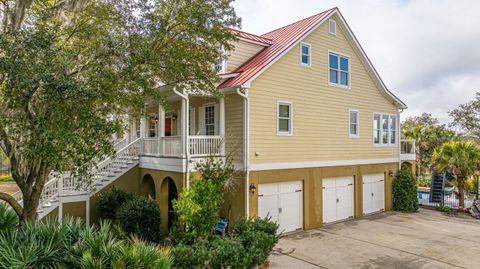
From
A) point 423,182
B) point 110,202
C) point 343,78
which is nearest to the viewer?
point 110,202

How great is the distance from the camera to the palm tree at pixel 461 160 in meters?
17.6

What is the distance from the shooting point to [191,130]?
15250mm

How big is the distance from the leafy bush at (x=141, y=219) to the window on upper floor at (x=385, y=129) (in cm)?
1223

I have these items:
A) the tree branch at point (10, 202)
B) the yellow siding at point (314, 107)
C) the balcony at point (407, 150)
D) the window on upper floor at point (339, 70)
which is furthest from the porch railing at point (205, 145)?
the balcony at point (407, 150)

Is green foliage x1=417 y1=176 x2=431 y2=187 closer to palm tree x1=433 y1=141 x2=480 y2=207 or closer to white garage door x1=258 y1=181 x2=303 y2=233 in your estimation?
palm tree x1=433 y1=141 x2=480 y2=207

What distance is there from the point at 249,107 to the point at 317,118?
3.94 meters

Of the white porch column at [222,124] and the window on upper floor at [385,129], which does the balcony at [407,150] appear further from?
the white porch column at [222,124]

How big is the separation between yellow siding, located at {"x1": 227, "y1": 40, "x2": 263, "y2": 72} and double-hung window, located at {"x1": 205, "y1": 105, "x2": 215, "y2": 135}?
1884 mm

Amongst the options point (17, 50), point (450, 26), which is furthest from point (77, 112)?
point (450, 26)

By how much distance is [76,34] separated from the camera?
913cm

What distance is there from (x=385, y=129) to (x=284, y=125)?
7968 mm

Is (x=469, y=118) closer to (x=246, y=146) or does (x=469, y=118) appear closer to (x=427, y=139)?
(x=427, y=139)

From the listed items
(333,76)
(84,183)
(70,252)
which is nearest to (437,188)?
(333,76)

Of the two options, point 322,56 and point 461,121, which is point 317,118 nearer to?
point 322,56
